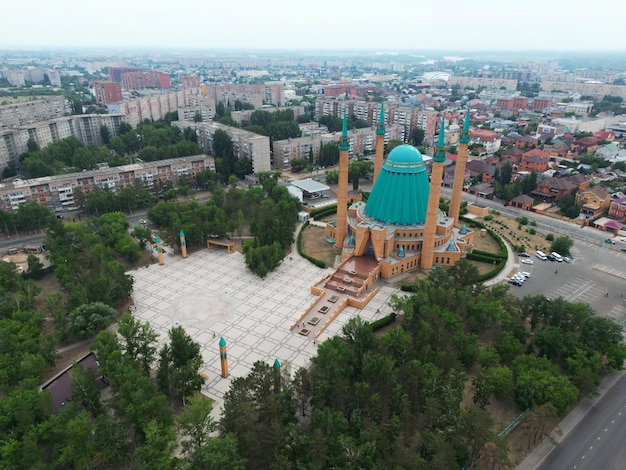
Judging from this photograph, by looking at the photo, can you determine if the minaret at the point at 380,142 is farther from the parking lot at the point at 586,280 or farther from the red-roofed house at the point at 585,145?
the red-roofed house at the point at 585,145

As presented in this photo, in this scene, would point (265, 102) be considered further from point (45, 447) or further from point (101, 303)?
point (45, 447)

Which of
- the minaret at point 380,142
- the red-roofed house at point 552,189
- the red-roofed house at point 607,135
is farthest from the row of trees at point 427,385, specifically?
the red-roofed house at point 607,135

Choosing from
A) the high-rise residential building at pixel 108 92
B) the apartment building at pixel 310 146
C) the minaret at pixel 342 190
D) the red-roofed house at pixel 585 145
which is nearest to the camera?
the minaret at pixel 342 190

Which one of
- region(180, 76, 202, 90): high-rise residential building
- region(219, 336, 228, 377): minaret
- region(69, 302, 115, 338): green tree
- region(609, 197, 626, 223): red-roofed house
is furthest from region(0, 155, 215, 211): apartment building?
region(180, 76, 202, 90): high-rise residential building

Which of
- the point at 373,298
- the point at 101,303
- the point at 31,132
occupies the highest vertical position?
the point at 31,132

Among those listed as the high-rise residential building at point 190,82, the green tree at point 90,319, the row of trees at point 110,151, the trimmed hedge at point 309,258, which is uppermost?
the high-rise residential building at point 190,82

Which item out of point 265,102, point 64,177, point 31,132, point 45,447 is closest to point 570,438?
point 45,447
